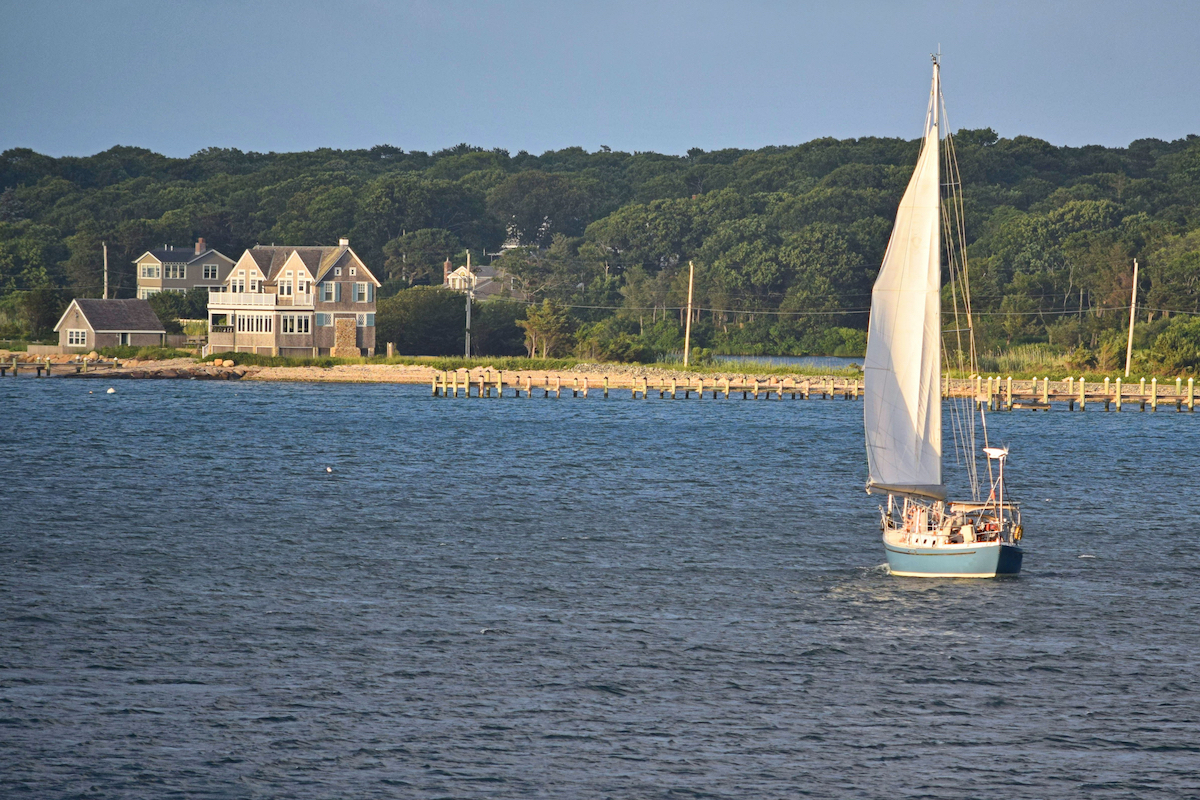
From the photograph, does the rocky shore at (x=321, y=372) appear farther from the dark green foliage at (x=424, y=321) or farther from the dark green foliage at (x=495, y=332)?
the dark green foliage at (x=495, y=332)

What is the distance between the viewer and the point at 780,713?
21109 mm

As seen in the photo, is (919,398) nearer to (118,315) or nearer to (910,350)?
(910,350)

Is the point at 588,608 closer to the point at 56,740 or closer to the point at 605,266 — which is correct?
the point at 56,740

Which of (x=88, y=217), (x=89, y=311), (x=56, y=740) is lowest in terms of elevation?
(x=56, y=740)

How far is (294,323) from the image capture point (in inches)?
4250

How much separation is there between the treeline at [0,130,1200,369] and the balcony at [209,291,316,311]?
6.63 meters

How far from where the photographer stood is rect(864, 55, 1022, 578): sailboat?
2645cm

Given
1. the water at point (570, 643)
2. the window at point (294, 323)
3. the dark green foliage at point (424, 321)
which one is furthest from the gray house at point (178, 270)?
A: the water at point (570, 643)

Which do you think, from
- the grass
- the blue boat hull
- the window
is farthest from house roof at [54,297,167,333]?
the blue boat hull

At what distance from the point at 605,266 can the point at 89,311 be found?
225 ft

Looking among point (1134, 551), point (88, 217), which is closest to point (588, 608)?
point (1134, 551)

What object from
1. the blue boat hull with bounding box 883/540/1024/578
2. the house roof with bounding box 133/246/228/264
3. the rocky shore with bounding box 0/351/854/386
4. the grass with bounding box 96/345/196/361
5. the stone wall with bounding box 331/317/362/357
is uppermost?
the house roof with bounding box 133/246/228/264

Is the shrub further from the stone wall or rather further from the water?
the stone wall

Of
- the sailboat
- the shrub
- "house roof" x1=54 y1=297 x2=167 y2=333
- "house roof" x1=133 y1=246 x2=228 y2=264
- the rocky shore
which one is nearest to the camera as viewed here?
the sailboat
